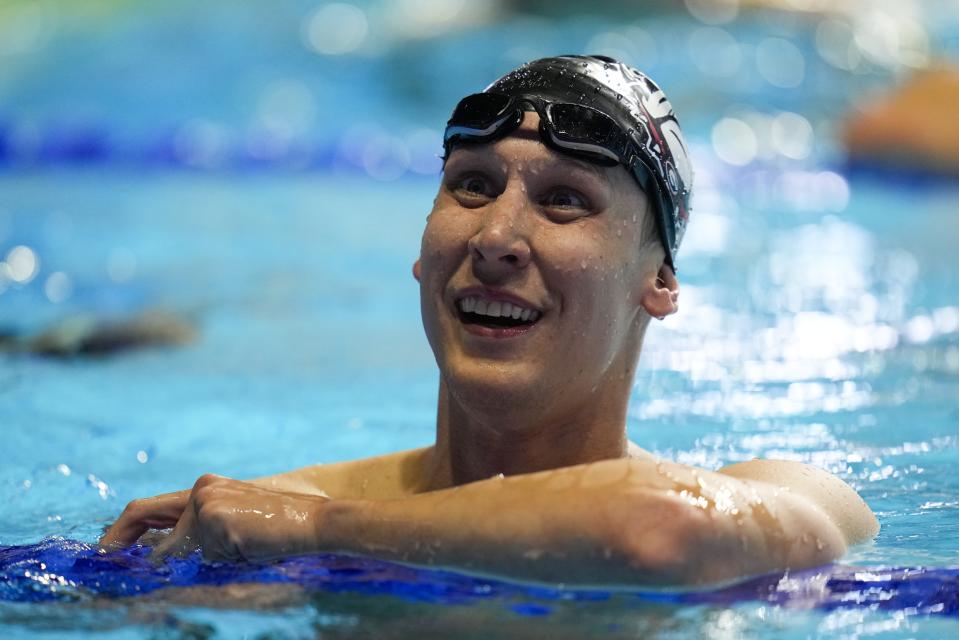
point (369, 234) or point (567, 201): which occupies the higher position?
point (369, 234)

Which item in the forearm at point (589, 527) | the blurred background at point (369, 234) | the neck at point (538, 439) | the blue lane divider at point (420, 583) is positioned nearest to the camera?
the forearm at point (589, 527)

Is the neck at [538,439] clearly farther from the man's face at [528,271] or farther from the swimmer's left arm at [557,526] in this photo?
the swimmer's left arm at [557,526]

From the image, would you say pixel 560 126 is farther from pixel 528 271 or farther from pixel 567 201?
pixel 528 271

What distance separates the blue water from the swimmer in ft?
0.30

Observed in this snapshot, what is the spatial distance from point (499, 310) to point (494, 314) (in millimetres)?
15

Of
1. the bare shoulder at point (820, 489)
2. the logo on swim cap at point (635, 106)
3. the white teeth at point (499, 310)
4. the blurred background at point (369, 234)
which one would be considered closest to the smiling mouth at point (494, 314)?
the white teeth at point (499, 310)

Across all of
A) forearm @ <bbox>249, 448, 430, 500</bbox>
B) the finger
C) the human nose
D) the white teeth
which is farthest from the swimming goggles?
the finger

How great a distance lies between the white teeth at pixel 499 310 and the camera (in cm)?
324

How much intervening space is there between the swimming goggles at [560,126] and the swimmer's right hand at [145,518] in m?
1.18

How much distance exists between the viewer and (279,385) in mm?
6594

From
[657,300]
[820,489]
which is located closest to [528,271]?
[657,300]

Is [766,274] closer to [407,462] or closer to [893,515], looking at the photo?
[893,515]

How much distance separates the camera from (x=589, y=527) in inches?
114

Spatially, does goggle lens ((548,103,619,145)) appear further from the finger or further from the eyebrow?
the finger
